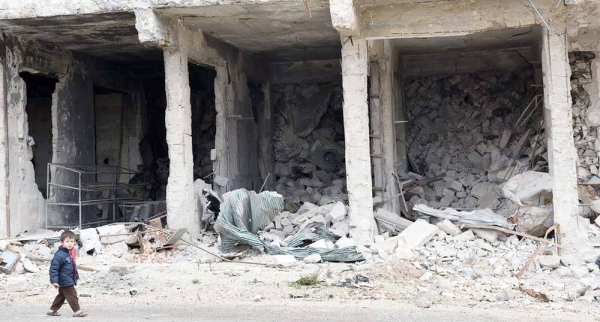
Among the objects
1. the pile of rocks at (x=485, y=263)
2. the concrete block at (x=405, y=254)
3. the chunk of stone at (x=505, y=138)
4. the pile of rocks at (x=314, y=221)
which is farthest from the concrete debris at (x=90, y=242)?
the chunk of stone at (x=505, y=138)

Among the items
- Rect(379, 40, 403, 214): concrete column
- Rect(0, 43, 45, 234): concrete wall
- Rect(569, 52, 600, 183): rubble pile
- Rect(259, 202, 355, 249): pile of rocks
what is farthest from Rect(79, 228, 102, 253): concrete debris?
Rect(569, 52, 600, 183): rubble pile

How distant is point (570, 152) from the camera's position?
977cm

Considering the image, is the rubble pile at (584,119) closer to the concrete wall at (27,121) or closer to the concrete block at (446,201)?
the concrete block at (446,201)

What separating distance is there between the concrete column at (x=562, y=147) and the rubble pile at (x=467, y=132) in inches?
128

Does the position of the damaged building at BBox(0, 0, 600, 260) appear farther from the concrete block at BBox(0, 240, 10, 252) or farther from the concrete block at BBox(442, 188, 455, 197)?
the concrete block at BBox(0, 240, 10, 252)

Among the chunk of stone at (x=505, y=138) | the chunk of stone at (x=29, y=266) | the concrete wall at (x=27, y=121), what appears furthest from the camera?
the chunk of stone at (x=505, y=138)

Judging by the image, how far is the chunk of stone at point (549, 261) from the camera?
9203mm

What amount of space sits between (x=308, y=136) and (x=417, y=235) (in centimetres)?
680

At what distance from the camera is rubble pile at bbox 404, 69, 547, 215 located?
13.6 m

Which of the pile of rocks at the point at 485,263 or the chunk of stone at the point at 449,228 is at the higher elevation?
the chunk of stone at the point at 449,228

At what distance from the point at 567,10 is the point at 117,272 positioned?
7.24 m

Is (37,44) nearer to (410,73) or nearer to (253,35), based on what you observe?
(253,35)

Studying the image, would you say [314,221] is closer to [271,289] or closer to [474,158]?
[271,289]

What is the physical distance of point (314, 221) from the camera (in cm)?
1106
